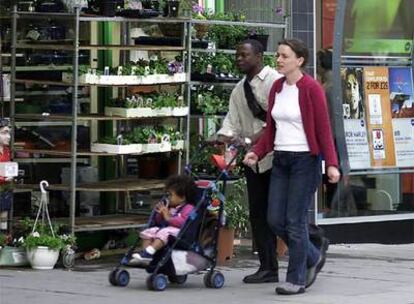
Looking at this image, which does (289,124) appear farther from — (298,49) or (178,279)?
(178,279)

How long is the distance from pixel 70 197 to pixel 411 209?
4.85m

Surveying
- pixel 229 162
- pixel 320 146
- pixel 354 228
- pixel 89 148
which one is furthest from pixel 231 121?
pixel 354 228

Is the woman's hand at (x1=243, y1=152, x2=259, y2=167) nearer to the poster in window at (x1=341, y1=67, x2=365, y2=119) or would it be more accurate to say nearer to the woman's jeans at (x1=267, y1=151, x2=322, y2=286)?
the woman's jeans at (x1=267, y1=151, x2=322, y2=286)

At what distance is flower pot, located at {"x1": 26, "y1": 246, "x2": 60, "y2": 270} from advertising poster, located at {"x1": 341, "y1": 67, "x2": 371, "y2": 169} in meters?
4.24

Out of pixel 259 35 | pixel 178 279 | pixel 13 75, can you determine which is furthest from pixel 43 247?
pixel 259 35

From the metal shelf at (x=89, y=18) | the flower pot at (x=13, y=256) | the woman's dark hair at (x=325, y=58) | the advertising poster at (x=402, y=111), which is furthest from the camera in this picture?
the advertising poster at (x=402, y=111)

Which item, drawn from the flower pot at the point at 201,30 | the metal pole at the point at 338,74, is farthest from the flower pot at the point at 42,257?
the metal pole at the point at 338,74

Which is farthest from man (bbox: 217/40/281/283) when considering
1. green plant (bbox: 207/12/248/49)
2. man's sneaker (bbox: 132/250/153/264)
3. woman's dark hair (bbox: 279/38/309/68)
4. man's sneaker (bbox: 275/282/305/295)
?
green plant (bbox: 207/12/248/49)

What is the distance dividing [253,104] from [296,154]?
0.97 metres

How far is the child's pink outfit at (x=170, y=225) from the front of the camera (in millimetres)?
8492

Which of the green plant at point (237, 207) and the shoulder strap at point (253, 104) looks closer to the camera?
the shoulder strap at point (253, 104)

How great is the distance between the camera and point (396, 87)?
42.5 feet

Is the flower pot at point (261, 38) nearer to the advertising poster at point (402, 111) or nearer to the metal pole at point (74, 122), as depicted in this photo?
the metal pole at point (74, 122)

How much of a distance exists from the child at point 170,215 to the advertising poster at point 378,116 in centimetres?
448
